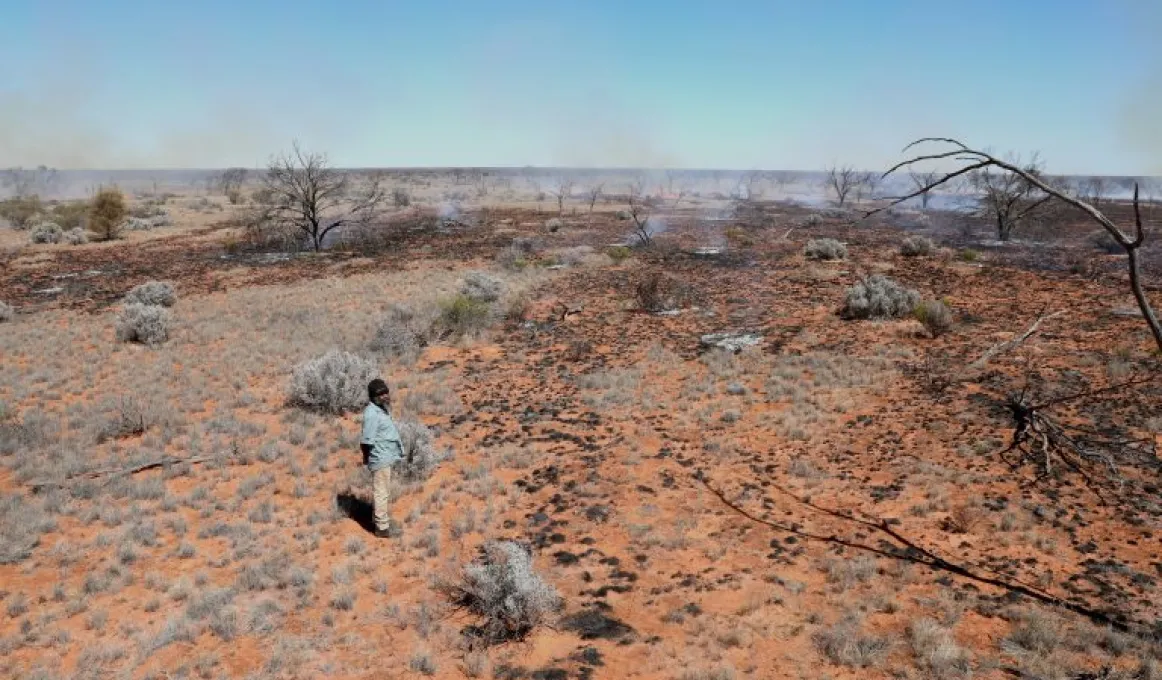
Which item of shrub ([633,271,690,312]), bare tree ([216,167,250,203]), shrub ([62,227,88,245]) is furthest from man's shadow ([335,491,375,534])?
bare tree ([216,167,250,203])

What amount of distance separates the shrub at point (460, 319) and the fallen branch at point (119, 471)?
25.2 feet

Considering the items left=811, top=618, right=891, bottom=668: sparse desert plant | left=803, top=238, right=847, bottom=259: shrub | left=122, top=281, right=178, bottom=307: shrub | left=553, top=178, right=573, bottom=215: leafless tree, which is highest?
left=553, top=178, right=573, bottom=215: leafless tree

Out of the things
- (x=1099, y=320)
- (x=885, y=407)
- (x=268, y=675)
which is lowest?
(x=268, y=675)

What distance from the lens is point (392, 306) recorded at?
19141 millimetres

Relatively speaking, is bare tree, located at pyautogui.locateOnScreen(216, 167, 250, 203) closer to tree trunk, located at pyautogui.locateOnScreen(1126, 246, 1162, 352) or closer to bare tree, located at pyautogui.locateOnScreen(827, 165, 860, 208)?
bare tree, located at pyautogui.locateOnScreen(827, 165, 860, 208)

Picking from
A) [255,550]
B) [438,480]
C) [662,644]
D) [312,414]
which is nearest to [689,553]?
[662,644]

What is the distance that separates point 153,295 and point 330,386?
12.1 m

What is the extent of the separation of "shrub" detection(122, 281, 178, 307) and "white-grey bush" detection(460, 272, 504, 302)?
8.90 metres

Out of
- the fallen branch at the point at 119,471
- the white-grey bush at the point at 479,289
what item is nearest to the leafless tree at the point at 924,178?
the fallen branch at the point at 119,471

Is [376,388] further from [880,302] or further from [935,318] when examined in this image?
[880,302]

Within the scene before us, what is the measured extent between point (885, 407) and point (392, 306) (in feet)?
45.3

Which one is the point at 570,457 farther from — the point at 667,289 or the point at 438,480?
the point at 667,289

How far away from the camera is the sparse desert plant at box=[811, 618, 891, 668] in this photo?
5.15m

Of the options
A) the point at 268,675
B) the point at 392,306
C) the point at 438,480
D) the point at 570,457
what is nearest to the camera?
the point at 268,675
